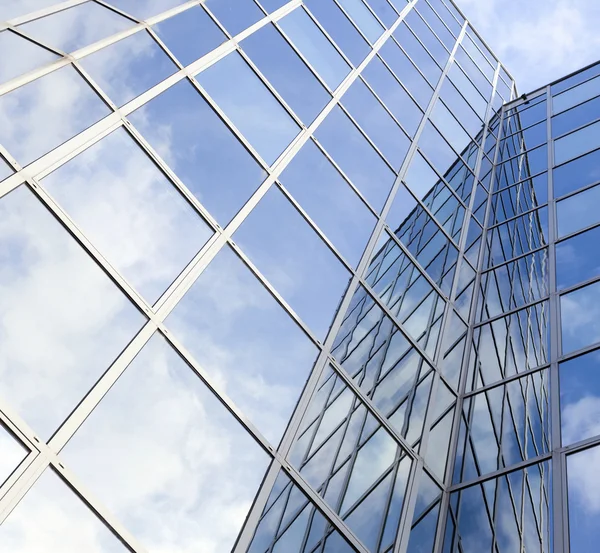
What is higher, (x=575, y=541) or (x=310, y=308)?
(x=310, y=308)

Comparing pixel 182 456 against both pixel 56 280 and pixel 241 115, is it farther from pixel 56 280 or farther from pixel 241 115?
pixel 241 115

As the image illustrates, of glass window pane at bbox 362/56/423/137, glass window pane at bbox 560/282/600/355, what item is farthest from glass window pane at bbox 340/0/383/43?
glass window pane at bbox 560/282/600/355

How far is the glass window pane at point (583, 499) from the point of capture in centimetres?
1003

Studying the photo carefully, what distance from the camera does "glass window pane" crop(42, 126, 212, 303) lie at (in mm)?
9859

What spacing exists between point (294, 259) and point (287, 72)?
5564 mm

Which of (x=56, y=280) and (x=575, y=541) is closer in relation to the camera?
(x=56, y=280)

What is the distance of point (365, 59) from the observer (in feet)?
66.0

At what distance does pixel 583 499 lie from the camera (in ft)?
34.8

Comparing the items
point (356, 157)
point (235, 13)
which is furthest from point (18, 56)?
point (356, 157)

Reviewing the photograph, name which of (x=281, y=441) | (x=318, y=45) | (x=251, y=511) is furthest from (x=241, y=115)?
(x=251, y=511)

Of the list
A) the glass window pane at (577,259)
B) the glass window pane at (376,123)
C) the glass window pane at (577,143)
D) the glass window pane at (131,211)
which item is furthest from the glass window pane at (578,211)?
the glass window pane at (131,211)

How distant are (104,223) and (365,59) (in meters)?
12.4

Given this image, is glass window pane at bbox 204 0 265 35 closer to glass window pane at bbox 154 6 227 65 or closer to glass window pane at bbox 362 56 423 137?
glass window pane at bbox 154 6 227 65

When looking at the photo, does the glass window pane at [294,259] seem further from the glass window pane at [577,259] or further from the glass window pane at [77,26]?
the glass window pane at [577,259]
